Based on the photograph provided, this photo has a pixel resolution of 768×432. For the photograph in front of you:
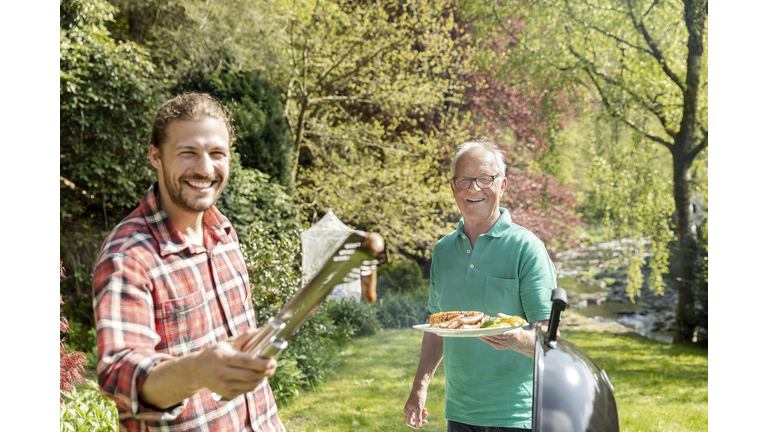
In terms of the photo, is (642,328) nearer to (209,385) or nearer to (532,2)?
(532,2)

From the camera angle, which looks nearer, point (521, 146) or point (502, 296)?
point (502, 296)

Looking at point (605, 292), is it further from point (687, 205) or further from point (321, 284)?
point (321, 284)

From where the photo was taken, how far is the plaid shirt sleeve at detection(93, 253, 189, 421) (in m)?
0.80

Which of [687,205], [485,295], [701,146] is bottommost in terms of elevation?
[485,295]

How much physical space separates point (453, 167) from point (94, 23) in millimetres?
4776

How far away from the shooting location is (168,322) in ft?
3.18

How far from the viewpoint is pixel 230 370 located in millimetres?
732

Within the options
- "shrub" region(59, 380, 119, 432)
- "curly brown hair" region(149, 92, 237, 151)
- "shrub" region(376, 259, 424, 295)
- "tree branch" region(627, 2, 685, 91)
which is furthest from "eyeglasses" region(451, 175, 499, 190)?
"shrub" region(376, 259, 424, 295)

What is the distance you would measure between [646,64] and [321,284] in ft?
22.2

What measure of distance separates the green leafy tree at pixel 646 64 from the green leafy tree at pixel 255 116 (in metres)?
3.10

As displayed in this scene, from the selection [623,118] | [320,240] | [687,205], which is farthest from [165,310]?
[687,205]

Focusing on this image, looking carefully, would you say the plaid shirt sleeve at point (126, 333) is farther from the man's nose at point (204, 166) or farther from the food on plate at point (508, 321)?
the food on plate at point (508, 321)
